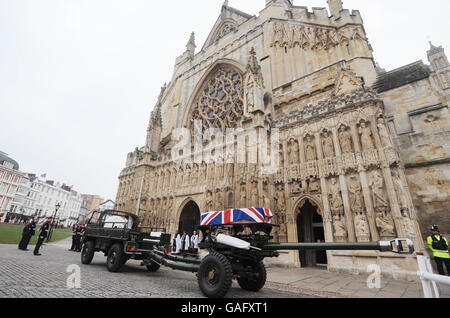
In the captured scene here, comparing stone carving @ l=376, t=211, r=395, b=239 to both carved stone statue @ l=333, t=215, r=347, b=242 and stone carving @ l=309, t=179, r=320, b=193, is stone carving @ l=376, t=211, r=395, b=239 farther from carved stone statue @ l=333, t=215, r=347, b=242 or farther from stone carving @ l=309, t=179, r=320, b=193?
stone carving @ l=309, t=179, r=320, b=193

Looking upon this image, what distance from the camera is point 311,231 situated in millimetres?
10438

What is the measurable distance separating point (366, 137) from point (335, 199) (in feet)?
9.29

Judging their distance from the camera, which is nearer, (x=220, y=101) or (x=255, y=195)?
(x=255, y=195)

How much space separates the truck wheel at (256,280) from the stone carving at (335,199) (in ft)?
16.4

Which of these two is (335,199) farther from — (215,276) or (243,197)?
(215,276)

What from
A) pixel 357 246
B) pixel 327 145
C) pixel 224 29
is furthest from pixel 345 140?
pixel 224 29

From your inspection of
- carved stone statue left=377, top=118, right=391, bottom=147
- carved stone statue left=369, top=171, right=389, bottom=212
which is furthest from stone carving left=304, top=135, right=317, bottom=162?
carved stone statue left=377, top=118, right=391, bottom=147

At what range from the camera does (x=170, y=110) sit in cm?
2239

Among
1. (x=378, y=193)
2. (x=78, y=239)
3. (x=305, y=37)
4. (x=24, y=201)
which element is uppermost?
(x=305, y=37)

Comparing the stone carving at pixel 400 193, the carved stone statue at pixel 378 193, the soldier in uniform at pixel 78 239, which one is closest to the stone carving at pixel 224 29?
the carved stone statue at pixel 378 193
